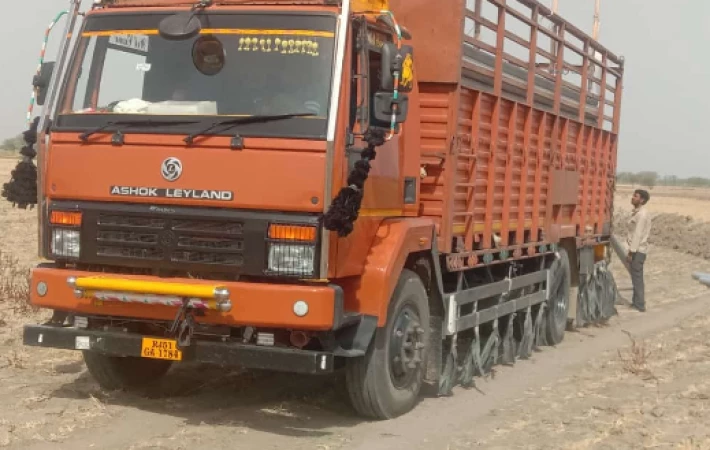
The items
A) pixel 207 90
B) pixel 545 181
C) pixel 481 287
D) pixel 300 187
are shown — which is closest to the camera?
pixel 300 187

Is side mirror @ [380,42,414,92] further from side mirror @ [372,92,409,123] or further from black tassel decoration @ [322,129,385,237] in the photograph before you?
black tassel decoration @ [322,129,385,237]

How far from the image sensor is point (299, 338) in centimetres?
662

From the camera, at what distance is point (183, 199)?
21.4ft

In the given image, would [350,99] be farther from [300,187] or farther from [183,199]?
A: [183,199]

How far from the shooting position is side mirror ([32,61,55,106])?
7.12 m

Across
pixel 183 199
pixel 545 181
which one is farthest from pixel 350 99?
pixel 545 181

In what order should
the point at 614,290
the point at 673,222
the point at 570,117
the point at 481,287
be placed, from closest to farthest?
the point at 481,287 → the point at 570,117 → the point at 614,290 → the point at 673,222

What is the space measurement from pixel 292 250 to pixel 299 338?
0.65 metres

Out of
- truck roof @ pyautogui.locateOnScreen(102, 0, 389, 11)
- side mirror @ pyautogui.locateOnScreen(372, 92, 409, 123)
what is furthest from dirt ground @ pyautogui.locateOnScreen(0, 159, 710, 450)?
truck roof @ pyautogui.locateOnScreen(102, 0, 389, 11)

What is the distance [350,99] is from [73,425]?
2.80 metres

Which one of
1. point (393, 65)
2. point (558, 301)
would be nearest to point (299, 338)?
point (393, 65)

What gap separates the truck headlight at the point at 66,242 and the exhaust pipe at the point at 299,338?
1.55 meters

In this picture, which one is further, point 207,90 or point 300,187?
point 207,90

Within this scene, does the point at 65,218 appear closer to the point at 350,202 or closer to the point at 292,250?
the point at 292,250
